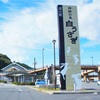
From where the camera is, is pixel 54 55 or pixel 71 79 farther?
pixel 54 55

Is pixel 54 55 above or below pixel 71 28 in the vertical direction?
below

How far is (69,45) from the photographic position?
35.9 metres

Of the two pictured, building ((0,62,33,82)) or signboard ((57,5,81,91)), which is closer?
signboard ((57,5,81,91))

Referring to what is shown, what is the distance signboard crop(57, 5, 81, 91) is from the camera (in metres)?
35.3

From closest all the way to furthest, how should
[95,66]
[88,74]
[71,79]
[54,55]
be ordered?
[71,79]
[54,55]
[95,66]
[88,74]

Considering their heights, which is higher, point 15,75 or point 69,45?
point 69,45

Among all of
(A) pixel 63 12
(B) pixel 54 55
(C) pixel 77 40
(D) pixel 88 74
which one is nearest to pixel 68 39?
(C) pixel 77 40

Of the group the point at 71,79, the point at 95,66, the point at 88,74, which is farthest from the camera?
the point at 88,74

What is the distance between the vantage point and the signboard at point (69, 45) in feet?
116

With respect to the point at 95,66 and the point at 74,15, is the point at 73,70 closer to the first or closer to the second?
the point at 74,15

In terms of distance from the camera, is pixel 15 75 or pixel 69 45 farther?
pixel 15 75

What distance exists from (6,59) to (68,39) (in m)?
112

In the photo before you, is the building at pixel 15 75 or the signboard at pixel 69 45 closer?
the signboard at pixel 69 45

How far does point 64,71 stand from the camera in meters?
35.2
